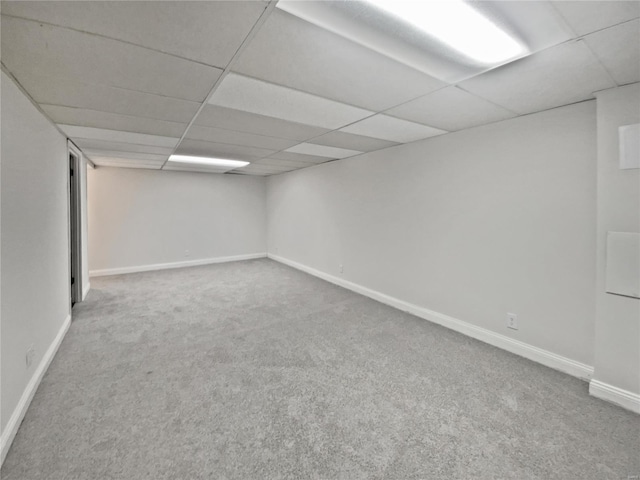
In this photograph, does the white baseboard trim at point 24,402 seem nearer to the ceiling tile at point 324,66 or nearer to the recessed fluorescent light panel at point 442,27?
the ceiling tile at point 324,66

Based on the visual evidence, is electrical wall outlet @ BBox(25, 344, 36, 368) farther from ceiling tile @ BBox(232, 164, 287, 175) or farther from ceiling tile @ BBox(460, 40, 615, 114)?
ceiling tile @ BBox(232, 164, 287, 175)

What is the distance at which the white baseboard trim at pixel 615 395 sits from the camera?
6.37 feet

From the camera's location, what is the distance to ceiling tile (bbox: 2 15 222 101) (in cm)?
135

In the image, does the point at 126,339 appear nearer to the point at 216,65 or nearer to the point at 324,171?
the point at 216,65

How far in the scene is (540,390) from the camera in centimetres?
215

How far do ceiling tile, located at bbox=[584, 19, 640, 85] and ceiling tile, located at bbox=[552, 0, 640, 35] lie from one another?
0.23 ft

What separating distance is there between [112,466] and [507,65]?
315 cm

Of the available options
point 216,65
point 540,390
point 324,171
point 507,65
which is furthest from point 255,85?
point 324,171

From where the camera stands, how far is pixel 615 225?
2006 millimetres

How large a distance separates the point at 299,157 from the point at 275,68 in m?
2.95

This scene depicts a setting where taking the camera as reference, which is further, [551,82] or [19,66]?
[551,82]

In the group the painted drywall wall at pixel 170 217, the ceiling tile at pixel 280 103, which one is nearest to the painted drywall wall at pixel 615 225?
the ceiling tile at pixel 280 103

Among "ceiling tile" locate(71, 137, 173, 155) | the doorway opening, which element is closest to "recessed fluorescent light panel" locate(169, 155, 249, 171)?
"ceiling tile" locate(71, 137, 173, 155)

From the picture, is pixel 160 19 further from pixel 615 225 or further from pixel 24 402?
pixel 615 225
